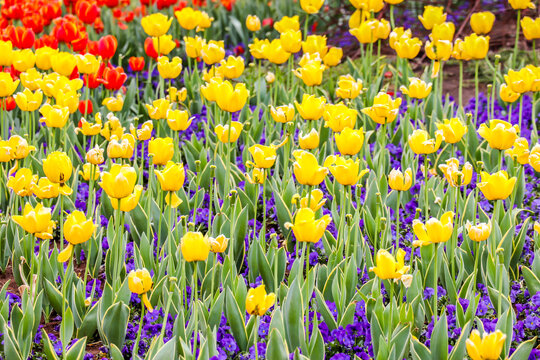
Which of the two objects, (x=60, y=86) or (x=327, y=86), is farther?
(x=327, y=86)

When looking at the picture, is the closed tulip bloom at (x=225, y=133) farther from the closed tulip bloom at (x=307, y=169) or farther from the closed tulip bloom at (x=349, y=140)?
the closed tulip bloom at (x=307, y=169)

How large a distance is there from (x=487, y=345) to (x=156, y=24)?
10.2 ft

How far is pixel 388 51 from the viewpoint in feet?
21.8

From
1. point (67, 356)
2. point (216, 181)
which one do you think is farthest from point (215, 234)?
point (67, 356)

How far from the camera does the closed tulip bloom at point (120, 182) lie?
241cm

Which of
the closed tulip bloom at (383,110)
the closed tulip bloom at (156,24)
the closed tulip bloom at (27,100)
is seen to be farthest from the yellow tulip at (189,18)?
the closed tulip bloom at (383,110)

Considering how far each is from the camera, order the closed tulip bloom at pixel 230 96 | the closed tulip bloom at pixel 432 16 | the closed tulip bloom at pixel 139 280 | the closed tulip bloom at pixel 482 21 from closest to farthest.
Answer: the closed tulip bloom at pixel 139 280, the closed tulip bloom at pixel 230 96, the closed tulip bloom at pixel 482 21, the closed tulip bloom at pixel 432 16

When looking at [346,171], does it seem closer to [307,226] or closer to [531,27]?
[307,226]

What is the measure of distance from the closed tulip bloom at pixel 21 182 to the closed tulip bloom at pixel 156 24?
1.78 m

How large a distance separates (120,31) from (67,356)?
A: 4.64 m

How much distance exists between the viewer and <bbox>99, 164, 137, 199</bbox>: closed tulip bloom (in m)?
2.41

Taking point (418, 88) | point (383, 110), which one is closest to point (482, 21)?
point (418, 88)

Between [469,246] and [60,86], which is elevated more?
[60,86]

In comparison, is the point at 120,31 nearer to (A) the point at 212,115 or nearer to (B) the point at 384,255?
(A) the point at 212,115
